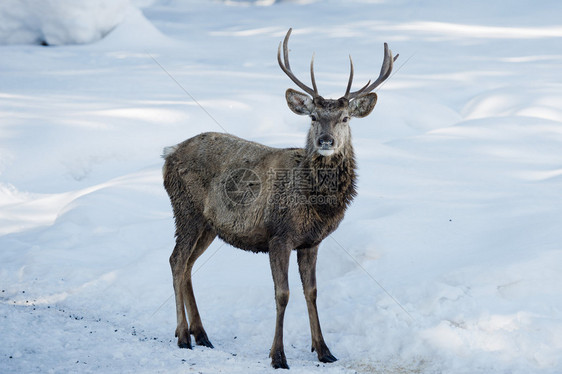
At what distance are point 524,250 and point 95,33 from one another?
809 inches

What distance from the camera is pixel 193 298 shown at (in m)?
7.43

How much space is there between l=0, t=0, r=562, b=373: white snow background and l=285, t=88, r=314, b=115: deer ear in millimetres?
2058

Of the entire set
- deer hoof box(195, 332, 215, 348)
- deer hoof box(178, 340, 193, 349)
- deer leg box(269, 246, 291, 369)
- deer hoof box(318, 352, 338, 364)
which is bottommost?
deer hoof box(195, 332, 215, 348)

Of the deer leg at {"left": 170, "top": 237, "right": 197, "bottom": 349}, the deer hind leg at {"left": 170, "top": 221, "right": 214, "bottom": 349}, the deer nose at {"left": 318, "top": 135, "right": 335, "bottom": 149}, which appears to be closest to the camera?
the deer nose at {"left": 318, "top": 135, "right": 335, "bottom": 149}

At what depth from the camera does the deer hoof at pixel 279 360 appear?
6.30 meters

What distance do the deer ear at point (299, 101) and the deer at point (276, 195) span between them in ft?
0.03

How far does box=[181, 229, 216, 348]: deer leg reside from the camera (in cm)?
726

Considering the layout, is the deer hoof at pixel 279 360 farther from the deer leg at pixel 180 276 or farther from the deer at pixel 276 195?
the deer leg at pixel 180 276

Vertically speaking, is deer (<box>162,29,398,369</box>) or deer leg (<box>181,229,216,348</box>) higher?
deer (<box>162,29,398,369</box>)

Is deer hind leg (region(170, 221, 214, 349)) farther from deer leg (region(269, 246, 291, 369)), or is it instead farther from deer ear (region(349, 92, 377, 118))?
deer ear (region(349, 92, 377, 118))

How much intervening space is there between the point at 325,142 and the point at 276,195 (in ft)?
2.46

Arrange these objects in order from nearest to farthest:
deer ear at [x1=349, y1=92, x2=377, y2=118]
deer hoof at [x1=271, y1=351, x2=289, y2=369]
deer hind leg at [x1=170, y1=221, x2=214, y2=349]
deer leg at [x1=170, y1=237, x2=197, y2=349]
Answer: deer hoof at [x1=271, y1=351, x2=289, y2=369] → deer ear at [x1=349, y1=92, x2=377, y2=118] → deer leg at [x1=170, y1=237, x2=197, y2=349] → deer hind leg at [x1=170, y1=221, x2=214, y2=349]

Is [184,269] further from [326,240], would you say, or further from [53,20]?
[53,20]

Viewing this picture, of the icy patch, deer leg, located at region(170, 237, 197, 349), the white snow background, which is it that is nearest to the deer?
deer leg, located at region(170, 237, 197, 349)
